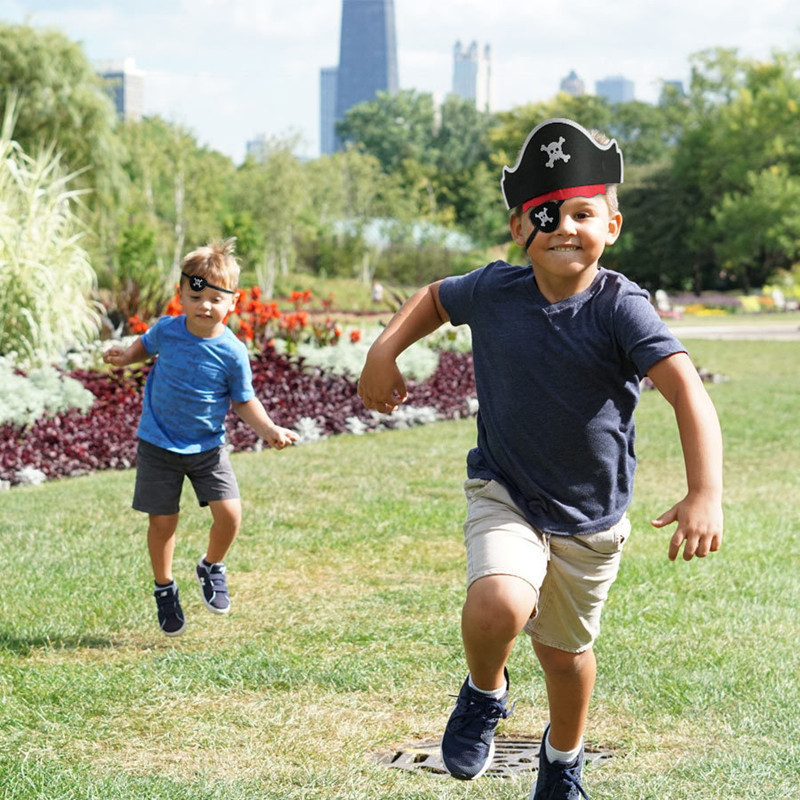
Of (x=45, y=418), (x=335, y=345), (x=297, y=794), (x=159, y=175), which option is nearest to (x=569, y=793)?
(x=297, y=794)

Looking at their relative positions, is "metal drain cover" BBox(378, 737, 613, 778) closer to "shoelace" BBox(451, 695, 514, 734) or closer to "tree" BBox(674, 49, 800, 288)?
"shoelace" BBox(451, 695, 514, 734)

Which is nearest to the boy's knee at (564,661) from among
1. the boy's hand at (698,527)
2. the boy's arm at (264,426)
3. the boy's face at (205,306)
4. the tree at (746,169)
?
the boy's hand at (698,527)

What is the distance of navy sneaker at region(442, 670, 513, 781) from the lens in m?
2.78

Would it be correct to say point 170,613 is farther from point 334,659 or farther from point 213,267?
point 213,267

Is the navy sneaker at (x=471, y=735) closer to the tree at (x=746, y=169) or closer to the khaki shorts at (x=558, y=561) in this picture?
the khaki shorts at (x=558, y=561)

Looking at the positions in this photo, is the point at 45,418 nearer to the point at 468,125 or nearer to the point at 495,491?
the point at 495,491

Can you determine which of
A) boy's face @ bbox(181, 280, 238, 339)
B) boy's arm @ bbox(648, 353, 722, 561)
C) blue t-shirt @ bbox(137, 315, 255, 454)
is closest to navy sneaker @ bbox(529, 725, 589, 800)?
boy's arm @ bbox(648, 353, 722, 561)

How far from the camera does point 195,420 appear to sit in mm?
4477

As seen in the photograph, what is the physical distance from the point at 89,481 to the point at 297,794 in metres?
5.42

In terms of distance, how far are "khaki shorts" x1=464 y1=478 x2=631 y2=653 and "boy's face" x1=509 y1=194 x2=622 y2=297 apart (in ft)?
1.80

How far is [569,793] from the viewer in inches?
115

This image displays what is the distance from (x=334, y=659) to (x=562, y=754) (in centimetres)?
142

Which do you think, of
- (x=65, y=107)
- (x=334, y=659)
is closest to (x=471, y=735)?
(x=334, y=659)

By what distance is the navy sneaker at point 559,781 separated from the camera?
9.58ft
